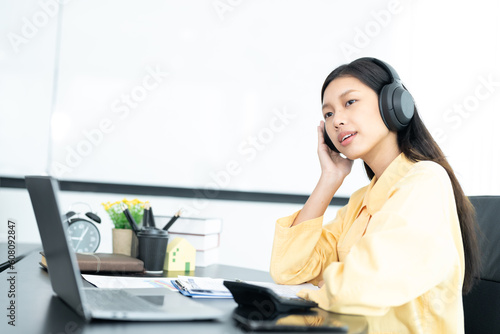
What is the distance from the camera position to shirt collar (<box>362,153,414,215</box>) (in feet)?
3.87

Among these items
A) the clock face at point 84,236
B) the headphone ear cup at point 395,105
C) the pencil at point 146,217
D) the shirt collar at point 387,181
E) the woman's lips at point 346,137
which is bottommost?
the clock face at point 84,236

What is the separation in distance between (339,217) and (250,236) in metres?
1.02

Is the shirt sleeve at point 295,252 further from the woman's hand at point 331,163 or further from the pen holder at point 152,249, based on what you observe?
the pen holder at point 152,249

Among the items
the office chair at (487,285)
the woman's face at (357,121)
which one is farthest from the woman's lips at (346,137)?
the office chair at (487,285)

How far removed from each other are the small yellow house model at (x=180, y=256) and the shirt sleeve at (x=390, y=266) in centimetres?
68

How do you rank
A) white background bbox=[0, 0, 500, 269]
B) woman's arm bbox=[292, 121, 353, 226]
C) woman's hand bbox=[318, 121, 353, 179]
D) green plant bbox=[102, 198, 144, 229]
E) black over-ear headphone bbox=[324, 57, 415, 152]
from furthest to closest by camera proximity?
white background bbox=[0, 0, 500, 269] < green plant bbox=[102, 198, 144, 229] < woman's hand bbox=[318, 121, 353, 179] < woman's arm bbox=[292, 121, 353, 226] < black over-ear headphone bbox=[324, 57, 415, 152]

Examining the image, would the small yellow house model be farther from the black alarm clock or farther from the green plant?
the black alarm clock

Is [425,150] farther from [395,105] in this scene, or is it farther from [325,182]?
[325,182]

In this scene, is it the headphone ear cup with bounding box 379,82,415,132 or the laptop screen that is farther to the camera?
the headphone ear cup with bounding box 379,82,415,132

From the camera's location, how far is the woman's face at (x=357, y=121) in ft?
4.15

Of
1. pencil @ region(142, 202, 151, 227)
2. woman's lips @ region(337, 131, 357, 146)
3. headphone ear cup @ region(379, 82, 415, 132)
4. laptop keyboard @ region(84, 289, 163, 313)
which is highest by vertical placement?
headphone ear cup @ region(379, 82, 415, 132)

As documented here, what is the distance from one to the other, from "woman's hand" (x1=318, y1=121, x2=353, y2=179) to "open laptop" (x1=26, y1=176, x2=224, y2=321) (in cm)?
72

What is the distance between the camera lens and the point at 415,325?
956 millimetres

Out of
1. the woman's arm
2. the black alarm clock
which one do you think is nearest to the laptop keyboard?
the woman's arm
